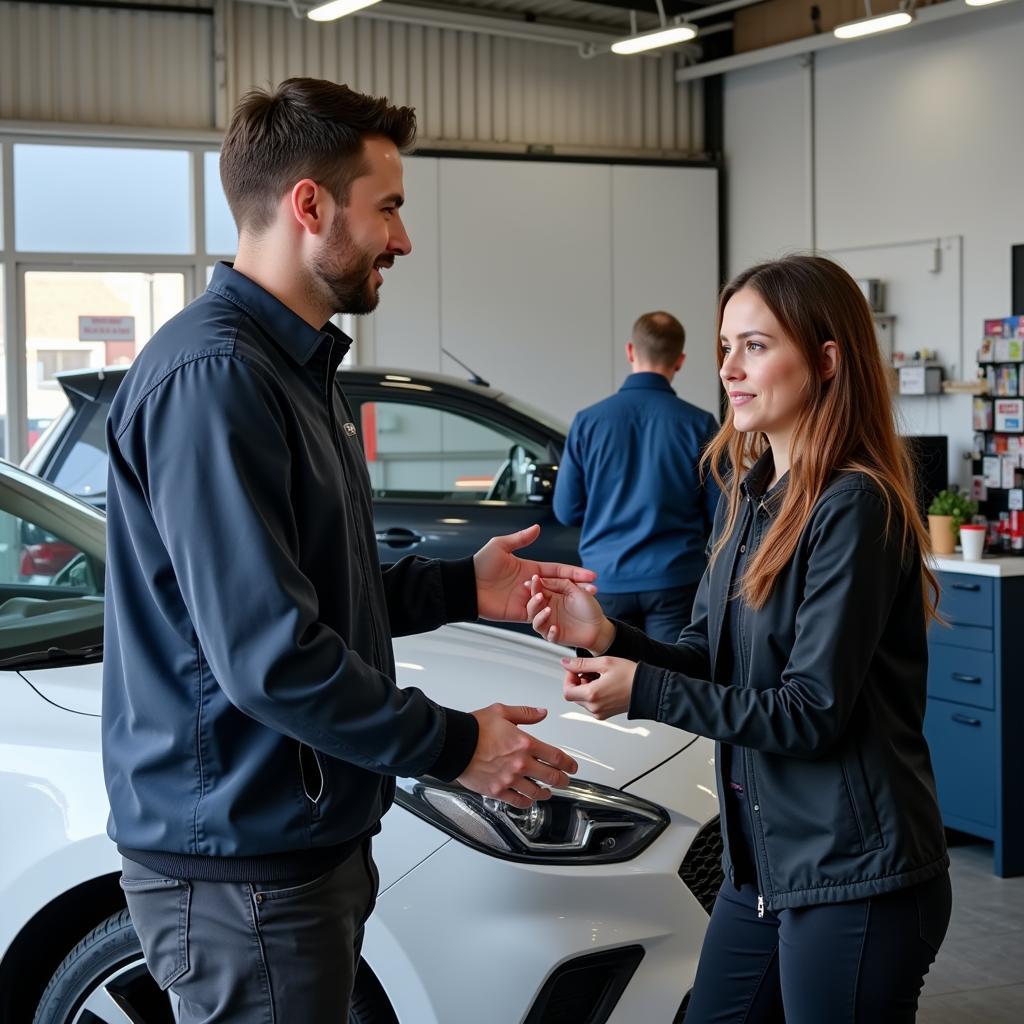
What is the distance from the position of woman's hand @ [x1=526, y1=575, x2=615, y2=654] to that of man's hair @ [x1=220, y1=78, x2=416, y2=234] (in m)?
0.72

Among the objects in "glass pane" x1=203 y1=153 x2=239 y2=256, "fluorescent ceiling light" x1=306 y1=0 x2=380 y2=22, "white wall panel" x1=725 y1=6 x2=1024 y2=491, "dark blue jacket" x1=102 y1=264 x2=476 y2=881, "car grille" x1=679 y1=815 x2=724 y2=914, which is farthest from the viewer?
"glass pane" x1=203 y1=153 x2=239 y2=256

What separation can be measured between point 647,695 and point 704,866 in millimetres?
711

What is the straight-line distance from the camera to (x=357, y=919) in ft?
5.87

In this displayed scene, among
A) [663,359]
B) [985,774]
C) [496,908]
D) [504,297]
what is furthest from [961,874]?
[504,297]

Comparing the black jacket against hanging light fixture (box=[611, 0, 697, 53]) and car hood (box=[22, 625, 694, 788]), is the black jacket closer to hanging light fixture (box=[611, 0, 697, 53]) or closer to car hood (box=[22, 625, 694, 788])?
car hood (box=[22, 625, 694, 788])

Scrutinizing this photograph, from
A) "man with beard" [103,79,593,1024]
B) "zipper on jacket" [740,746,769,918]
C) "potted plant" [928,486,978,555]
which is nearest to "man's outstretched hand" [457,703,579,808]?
"man with beard" [103,79,593,1024]

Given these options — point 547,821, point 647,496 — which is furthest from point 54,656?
point 647,496

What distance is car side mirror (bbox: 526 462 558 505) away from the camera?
19.0ft

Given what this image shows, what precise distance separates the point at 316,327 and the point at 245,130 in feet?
0.87

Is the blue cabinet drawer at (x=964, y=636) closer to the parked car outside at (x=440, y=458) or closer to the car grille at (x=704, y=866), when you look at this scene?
the parked car outside at (x=440, y=458)

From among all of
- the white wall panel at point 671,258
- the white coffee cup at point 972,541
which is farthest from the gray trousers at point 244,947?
the white wall panel at point 671,258

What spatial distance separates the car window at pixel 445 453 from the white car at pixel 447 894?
12.1 ft

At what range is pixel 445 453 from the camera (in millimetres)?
6320

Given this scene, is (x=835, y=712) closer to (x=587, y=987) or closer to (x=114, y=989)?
(x=587, y=987)
